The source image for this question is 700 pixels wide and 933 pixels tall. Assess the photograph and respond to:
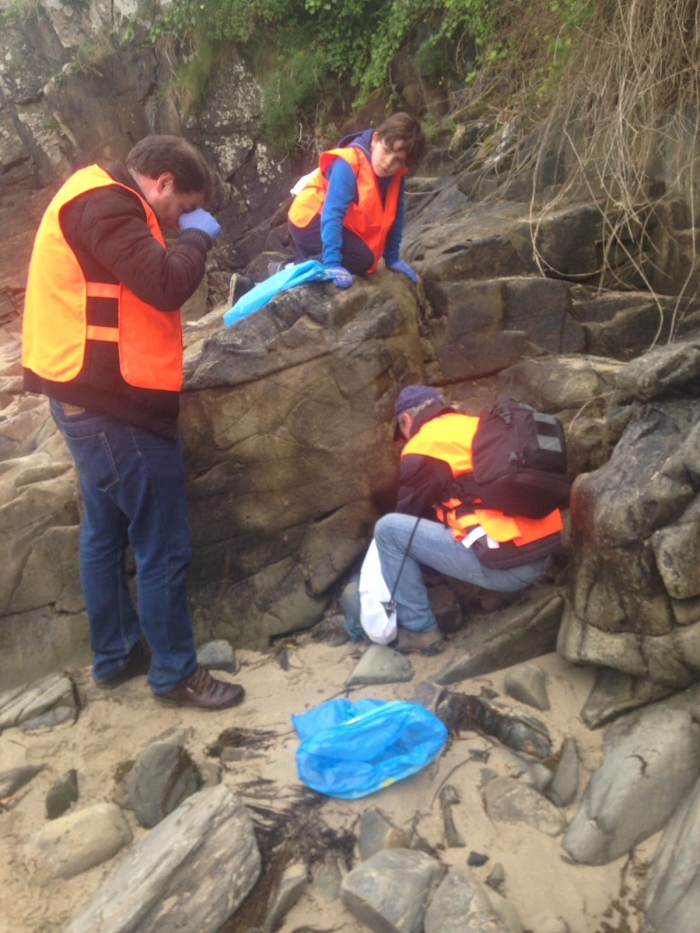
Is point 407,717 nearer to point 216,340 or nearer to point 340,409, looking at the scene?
point 340,409

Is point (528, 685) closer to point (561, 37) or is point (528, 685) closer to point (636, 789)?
point (636, 789)

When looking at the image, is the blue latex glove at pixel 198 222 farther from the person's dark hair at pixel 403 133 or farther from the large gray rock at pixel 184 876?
the large gray rock at pixel 184 876

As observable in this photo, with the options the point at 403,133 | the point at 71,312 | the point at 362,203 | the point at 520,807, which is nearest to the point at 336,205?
the point at 362,203

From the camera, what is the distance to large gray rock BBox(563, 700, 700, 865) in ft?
8.48

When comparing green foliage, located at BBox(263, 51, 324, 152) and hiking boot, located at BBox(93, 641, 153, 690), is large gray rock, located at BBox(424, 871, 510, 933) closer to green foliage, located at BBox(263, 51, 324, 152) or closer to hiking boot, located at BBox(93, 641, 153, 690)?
hiking boot, located at BBox(93, 641, 153, 690)

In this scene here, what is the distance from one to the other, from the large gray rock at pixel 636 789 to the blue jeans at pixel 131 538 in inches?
62.1

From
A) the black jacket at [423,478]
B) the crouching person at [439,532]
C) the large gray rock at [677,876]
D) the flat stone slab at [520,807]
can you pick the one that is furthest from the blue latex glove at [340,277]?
the large gray rock at [677,876]

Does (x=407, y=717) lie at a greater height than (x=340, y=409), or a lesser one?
lesser

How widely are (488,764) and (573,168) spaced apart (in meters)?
3.81

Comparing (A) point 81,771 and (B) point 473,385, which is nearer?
(A) point 81,771

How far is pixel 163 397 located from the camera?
10.1ft

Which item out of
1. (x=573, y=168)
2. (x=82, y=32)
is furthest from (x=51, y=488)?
(x=82, y=32)

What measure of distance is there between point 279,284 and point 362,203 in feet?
2.08

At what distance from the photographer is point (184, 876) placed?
8.10ft
